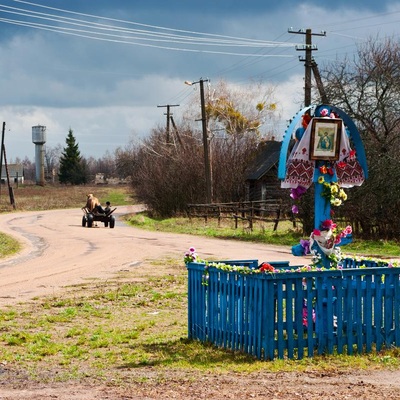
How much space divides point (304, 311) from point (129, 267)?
12.0m

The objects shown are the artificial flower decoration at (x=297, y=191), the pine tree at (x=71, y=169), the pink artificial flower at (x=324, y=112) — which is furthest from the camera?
the pine tree at (x=71, y=169)

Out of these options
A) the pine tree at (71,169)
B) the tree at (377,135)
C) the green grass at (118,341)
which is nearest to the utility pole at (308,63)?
the tree at (377,135)

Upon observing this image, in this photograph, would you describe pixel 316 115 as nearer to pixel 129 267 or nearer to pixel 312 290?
pixel 312 290

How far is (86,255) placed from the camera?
25312 mm

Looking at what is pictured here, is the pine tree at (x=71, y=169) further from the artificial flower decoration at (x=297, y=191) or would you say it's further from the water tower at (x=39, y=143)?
the artificial flower decoration at (x=297, y=191)

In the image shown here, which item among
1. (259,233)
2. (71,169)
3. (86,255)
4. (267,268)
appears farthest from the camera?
(71,169)

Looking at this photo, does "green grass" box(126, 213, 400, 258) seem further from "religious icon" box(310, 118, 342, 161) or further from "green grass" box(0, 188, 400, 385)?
"religious icon" box(310, 118, 342, 161)

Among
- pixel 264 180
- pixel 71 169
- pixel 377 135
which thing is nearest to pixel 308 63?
pixel 377 135

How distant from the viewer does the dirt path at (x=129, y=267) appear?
25.5 feet

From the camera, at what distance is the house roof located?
5759 centimetres

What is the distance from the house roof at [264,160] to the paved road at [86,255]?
21.8 m

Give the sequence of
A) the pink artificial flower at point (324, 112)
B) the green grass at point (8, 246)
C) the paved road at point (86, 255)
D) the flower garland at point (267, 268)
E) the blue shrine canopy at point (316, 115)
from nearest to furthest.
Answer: the flower garland at point (267, 268) → the blue shrine canopy at point (316, 115) → the pink artificial flower at point (324, 112) → the paved road at point (86, 255) → the green grass at point (8, 246)

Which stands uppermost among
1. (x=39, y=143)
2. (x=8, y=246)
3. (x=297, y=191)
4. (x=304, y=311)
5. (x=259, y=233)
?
(x=39, y=143)

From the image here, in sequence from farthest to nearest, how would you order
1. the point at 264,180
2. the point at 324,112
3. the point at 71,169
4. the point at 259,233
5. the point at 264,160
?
the point at 71,169 → the point at 264,160 → the point at 264,180 → the point at 259,233 → the point at 324,112
